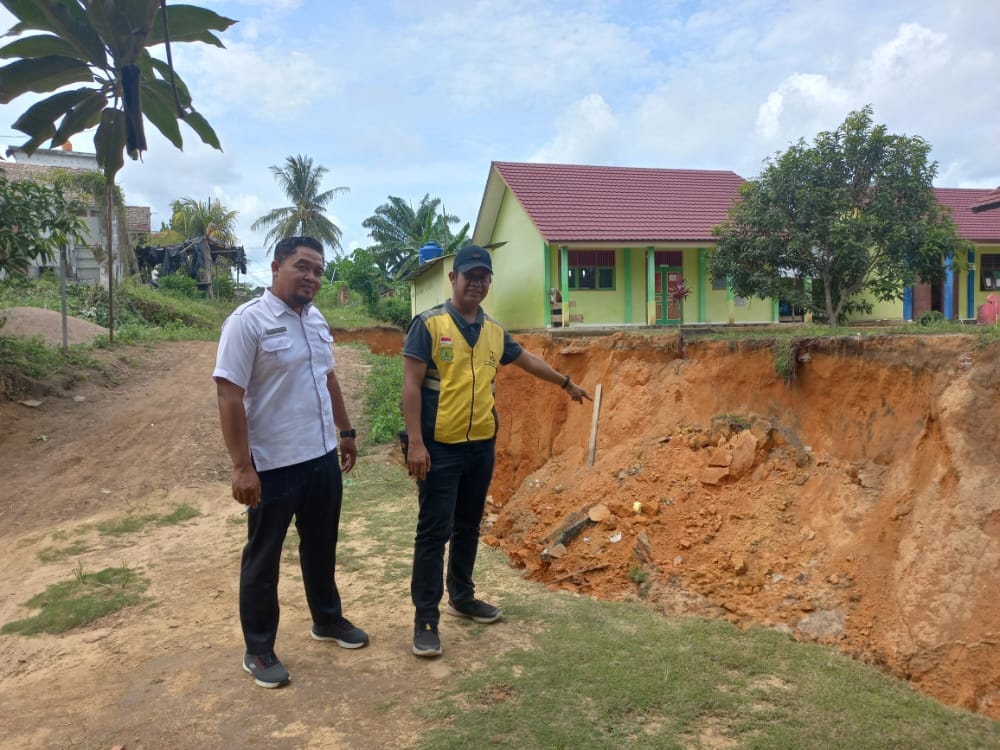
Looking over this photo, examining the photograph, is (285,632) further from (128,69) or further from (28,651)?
(128,69)

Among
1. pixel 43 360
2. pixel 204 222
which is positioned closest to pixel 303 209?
pixel 204 222

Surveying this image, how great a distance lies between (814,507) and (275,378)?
3961 mm

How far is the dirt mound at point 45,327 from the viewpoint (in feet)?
42.3

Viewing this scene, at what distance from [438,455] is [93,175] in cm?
2204

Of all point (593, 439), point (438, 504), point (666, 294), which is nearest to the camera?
point (438, 504)

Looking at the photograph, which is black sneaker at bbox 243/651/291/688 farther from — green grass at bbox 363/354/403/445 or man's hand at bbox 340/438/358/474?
green grass at bbox 363/354/403/445

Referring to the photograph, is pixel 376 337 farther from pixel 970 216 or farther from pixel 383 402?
pixel 970 216

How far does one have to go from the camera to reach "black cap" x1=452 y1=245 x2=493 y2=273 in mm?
3363

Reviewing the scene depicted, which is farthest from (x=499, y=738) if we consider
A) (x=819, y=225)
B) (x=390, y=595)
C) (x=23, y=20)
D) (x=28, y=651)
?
(x=819, y=225)

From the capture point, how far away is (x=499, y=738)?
256 cm

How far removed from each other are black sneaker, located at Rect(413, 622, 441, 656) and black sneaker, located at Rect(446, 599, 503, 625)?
1.21 feet

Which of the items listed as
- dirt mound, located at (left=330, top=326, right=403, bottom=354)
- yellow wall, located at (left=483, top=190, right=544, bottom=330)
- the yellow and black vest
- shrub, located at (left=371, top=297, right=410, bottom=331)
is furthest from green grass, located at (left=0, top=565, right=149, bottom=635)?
shrub, located at (left=371, top=297, right=410, bottom=331)

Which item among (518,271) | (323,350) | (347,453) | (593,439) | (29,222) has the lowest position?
(593,439)

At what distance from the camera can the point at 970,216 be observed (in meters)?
18.0
